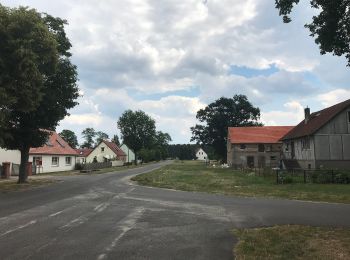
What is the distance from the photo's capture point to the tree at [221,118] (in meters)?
98.2

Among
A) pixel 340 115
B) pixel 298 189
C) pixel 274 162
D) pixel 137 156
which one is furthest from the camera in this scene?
pixel 137 156

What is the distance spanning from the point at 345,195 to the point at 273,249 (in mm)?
14262

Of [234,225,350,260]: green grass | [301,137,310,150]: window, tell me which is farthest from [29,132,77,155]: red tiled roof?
[234,225,350,260]: green grass

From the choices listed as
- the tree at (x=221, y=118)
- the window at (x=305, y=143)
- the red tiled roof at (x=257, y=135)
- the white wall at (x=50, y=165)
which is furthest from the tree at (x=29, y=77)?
the tree at (x=221, y=118)

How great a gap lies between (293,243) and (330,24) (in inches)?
340

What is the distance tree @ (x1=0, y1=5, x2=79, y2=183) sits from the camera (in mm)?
23984

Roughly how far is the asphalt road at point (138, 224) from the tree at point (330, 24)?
19.5ft

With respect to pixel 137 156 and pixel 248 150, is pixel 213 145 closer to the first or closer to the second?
pixel 248 150

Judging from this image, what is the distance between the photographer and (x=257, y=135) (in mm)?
79188

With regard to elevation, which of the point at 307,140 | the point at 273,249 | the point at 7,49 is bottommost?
the point at 273,249

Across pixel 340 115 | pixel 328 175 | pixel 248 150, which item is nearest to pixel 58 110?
pixel 328 175

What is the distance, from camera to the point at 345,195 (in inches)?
865

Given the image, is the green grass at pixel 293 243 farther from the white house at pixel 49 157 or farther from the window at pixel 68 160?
the window at pixel 68 160

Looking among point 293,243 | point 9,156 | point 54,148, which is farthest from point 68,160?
point 293,243
